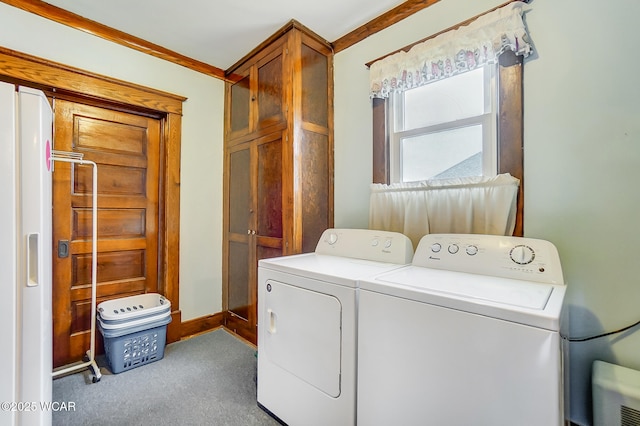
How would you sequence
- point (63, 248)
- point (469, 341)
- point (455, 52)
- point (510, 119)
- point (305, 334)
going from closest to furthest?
point (469, 341) < point (305, 334) < point (510, 119) < point (455, 52) < point (63, 248)

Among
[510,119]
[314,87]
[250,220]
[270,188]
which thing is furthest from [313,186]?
[510,119]

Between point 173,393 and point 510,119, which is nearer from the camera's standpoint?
point 510,119

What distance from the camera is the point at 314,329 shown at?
1.39 m

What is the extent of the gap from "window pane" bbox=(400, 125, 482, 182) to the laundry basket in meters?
2.16

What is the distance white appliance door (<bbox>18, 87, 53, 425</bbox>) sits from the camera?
1.13m

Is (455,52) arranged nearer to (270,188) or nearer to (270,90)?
(270,90)

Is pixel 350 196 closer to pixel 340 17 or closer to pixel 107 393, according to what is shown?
pixel 340 17

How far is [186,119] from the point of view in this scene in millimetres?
2738

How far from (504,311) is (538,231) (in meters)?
0.84

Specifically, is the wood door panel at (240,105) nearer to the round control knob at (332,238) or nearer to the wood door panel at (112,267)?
the round control knob at (332,238)

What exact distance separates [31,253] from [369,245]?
5.30 ft

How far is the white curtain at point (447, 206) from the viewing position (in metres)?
1.55

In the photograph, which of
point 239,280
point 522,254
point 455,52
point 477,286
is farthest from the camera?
point 239,280

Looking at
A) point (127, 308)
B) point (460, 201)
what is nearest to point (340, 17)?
point (460, 201)
